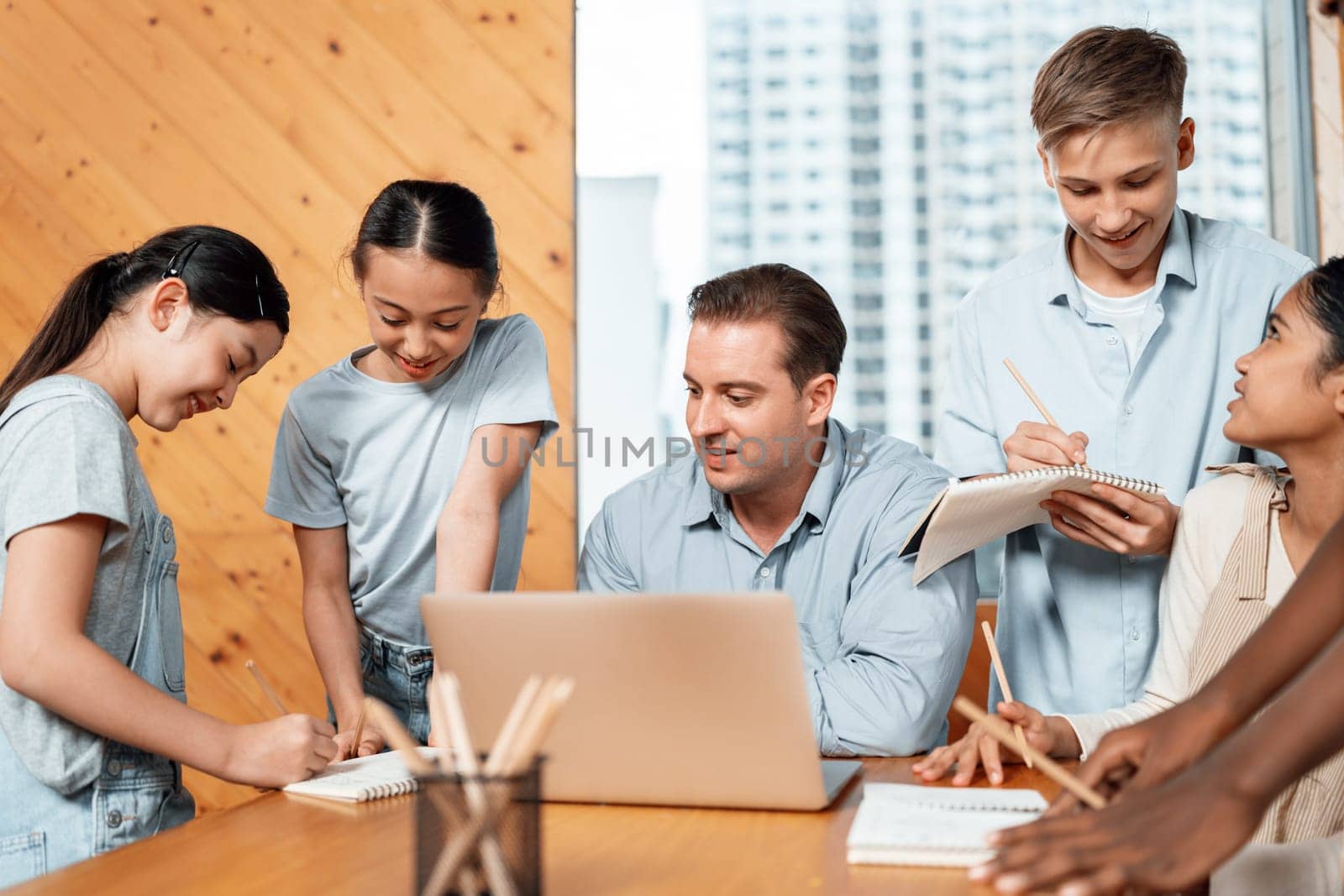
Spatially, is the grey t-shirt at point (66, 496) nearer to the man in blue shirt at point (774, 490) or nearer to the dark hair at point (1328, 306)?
the man in blue shirt at point (774, 490)

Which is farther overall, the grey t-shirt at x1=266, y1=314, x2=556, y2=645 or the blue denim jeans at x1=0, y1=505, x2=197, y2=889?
the grey t-shirt at x1=266, y1=314, x2=556, y2=645

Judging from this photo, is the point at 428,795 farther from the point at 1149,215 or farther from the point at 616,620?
the point at 1149,215

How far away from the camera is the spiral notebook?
1.37 meters

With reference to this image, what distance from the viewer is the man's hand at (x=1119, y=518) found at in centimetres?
155

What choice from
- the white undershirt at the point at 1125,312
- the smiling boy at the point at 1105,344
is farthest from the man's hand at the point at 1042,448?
the white undershirt at the point at 1125,312

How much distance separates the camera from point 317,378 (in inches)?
76.2

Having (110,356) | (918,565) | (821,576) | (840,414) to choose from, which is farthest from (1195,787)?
(840,414)

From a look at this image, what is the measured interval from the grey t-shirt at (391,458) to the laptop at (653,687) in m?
0.75

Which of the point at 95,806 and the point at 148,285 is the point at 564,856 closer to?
the point at 95,806

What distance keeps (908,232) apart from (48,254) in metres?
2.05

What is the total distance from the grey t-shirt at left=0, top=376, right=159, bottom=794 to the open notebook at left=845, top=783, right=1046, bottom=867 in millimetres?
820

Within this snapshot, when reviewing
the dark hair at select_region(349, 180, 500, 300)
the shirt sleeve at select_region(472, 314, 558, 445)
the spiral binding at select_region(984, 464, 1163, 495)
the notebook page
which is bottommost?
the notebook page

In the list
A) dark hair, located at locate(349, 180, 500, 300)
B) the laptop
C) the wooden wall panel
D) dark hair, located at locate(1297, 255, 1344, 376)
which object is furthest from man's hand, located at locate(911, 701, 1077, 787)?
the wooden wall panel

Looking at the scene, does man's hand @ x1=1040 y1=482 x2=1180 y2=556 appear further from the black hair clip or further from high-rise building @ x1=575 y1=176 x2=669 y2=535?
high-rise building @ x1=575 y1=176 x2=669 y2=535
